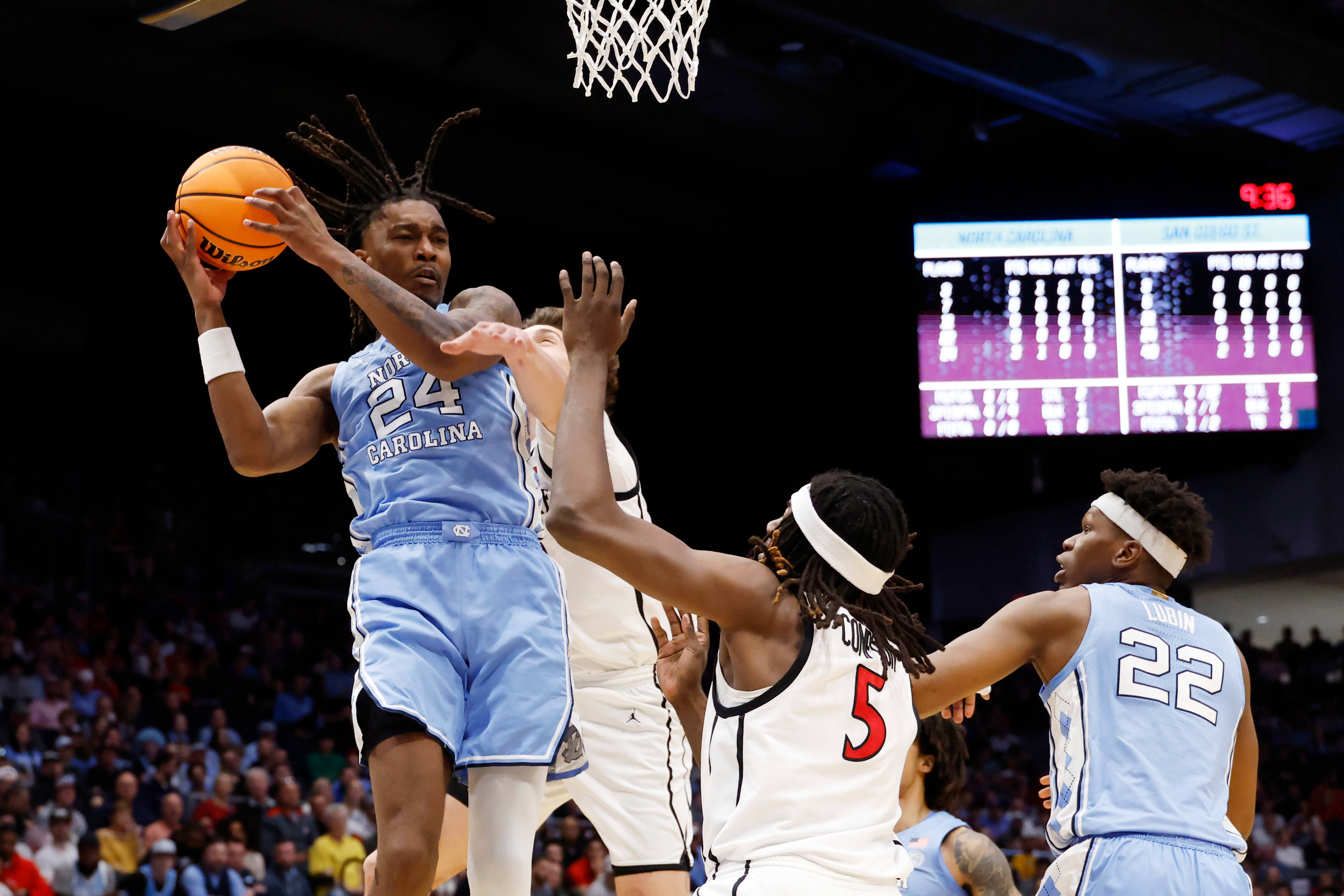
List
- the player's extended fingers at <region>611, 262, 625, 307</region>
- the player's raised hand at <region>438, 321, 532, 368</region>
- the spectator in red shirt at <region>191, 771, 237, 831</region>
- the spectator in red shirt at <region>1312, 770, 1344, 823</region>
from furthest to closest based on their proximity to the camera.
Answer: the spectator in red shirt at <region>1312, 770, 1344, 823</region>, the spectator in red shirt at <region>191, 771, 237, 831</region>, the player's raised hand at <region>438, 321, 532, 368</region>, the player's extended fingers at <region>611, 262, 625, 307</region>

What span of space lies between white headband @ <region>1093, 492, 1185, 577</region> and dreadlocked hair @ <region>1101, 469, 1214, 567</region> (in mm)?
10

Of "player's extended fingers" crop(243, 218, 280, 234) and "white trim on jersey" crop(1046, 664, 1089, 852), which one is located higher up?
"player's extended fingers" crop(243, 218, 280, 234)

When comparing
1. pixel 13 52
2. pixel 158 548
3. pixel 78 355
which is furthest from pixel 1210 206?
pixel 78 355

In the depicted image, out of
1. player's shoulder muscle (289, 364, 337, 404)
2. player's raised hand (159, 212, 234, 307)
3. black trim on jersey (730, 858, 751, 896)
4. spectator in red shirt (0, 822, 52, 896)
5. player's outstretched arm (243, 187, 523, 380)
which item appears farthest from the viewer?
spectator in red shirt (0, 822, 52, 896)

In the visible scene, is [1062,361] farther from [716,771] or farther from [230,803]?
[716,771]

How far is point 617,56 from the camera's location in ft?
17.2

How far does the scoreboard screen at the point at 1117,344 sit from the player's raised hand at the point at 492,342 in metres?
7.94

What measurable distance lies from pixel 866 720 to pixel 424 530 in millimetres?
1125

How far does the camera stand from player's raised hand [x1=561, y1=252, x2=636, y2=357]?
292cm

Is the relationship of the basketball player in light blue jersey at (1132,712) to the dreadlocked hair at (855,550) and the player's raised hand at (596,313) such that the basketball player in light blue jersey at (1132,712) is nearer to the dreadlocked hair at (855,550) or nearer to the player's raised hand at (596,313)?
the dreadlocked hair at (855,550)

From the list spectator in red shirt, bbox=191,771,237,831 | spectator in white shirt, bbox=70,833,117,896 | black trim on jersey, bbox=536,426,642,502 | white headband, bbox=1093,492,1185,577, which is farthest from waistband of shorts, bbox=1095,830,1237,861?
spectator in red shirt, bbox=191,771,237,831

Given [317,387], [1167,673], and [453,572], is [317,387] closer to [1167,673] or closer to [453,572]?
[453,572]

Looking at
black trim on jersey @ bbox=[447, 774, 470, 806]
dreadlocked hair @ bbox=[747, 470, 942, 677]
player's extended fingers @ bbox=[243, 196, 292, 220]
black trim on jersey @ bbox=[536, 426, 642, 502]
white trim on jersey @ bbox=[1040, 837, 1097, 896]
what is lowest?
white trim on jersey @ bbox=[1040, 837, 1097, 896]

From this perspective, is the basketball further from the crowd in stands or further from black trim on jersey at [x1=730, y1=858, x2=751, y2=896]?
the crowd in stands
